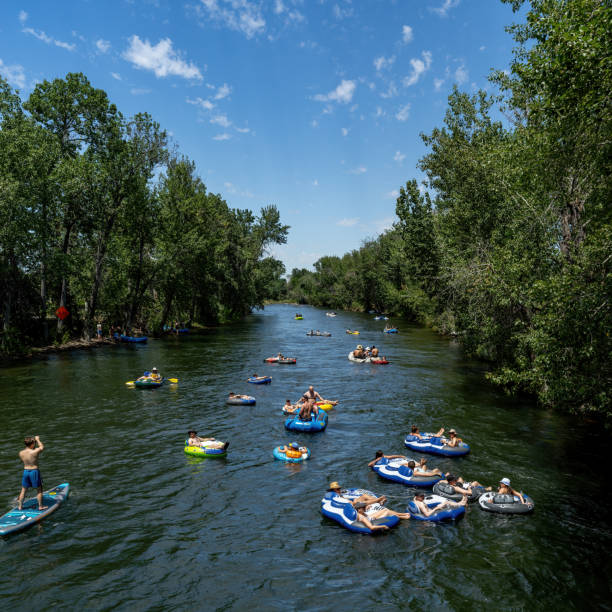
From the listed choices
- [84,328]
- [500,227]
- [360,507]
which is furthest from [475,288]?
[84,328]

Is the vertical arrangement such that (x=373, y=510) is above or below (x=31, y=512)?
below

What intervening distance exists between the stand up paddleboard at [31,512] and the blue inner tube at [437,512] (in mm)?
11367

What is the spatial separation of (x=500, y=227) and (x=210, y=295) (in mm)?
51986

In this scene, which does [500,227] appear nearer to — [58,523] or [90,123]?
[58,523]

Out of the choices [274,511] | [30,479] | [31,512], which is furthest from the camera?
[274,511]

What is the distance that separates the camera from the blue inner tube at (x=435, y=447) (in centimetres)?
1925

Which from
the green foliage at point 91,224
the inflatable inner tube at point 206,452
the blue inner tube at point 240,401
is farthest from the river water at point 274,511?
the green foliage at point 91,224

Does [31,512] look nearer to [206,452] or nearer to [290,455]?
[206,452]

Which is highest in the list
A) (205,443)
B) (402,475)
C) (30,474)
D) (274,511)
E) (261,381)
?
(30,474)

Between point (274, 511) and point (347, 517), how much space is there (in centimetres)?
251

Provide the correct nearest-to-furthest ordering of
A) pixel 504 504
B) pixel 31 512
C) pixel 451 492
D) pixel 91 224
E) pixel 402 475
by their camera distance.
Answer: pixel 31 512, pixel 504 504, pixel 451 492, pixel 402 475, pixel 91 224

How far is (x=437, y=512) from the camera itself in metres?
14.3

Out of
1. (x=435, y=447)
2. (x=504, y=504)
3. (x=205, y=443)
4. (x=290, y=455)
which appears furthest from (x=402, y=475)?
(x=205, y=443)

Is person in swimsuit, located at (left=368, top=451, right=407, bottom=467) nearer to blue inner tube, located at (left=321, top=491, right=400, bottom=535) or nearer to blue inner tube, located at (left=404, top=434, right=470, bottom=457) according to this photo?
blue inner tube, located at (left=404, top=434, right=470, bottom=457)
